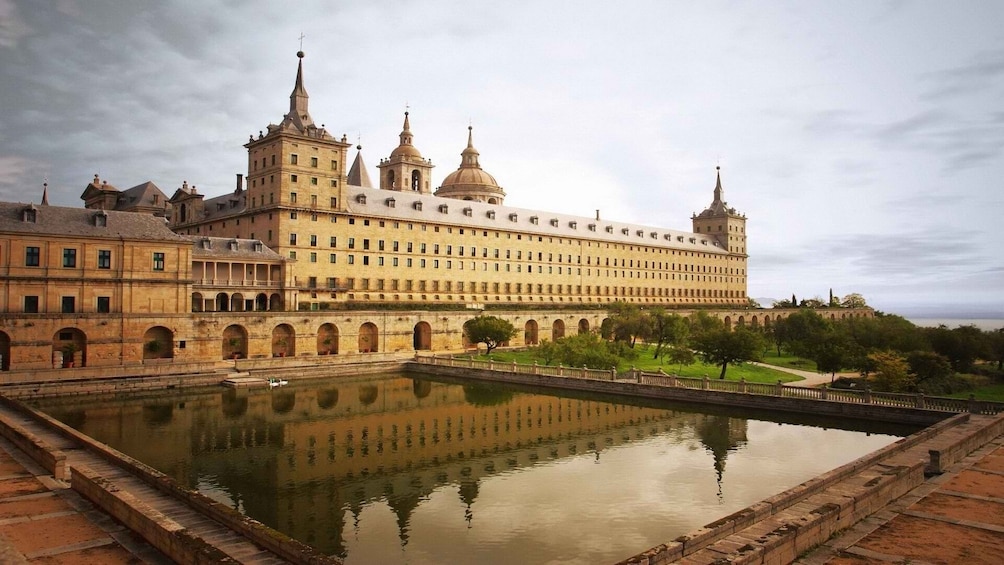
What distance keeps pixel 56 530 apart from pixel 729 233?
379 feet

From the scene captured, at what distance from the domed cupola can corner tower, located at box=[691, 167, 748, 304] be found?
39440 millimetres

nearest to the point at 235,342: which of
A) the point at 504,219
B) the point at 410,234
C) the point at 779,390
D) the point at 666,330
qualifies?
the point at 410,234

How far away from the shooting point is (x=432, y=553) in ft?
53.2

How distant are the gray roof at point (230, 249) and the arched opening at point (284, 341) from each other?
7480 mm

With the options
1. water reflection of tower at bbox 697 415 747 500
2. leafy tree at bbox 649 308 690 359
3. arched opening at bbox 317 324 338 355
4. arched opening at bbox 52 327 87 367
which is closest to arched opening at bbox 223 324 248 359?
arched opening at bbox 317 324 338 355

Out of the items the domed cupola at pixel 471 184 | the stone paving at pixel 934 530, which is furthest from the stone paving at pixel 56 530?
the domed cupola at pixel 471 184

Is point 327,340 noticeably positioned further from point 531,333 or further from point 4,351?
point 531,333

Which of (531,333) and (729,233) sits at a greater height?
(729,233)

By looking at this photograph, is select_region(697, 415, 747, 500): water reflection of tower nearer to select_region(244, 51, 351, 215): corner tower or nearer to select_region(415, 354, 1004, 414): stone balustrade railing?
select_region(415, 354, 1004, 414): stone balustrade railing

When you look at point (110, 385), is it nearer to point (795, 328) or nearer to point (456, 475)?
point (456, 475)

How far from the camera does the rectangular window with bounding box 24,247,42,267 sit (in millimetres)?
42562

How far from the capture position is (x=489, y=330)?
5888cm

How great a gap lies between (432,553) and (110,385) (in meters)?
31.6

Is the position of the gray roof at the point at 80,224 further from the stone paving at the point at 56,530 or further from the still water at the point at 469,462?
the stone paving at the point at 56,530
